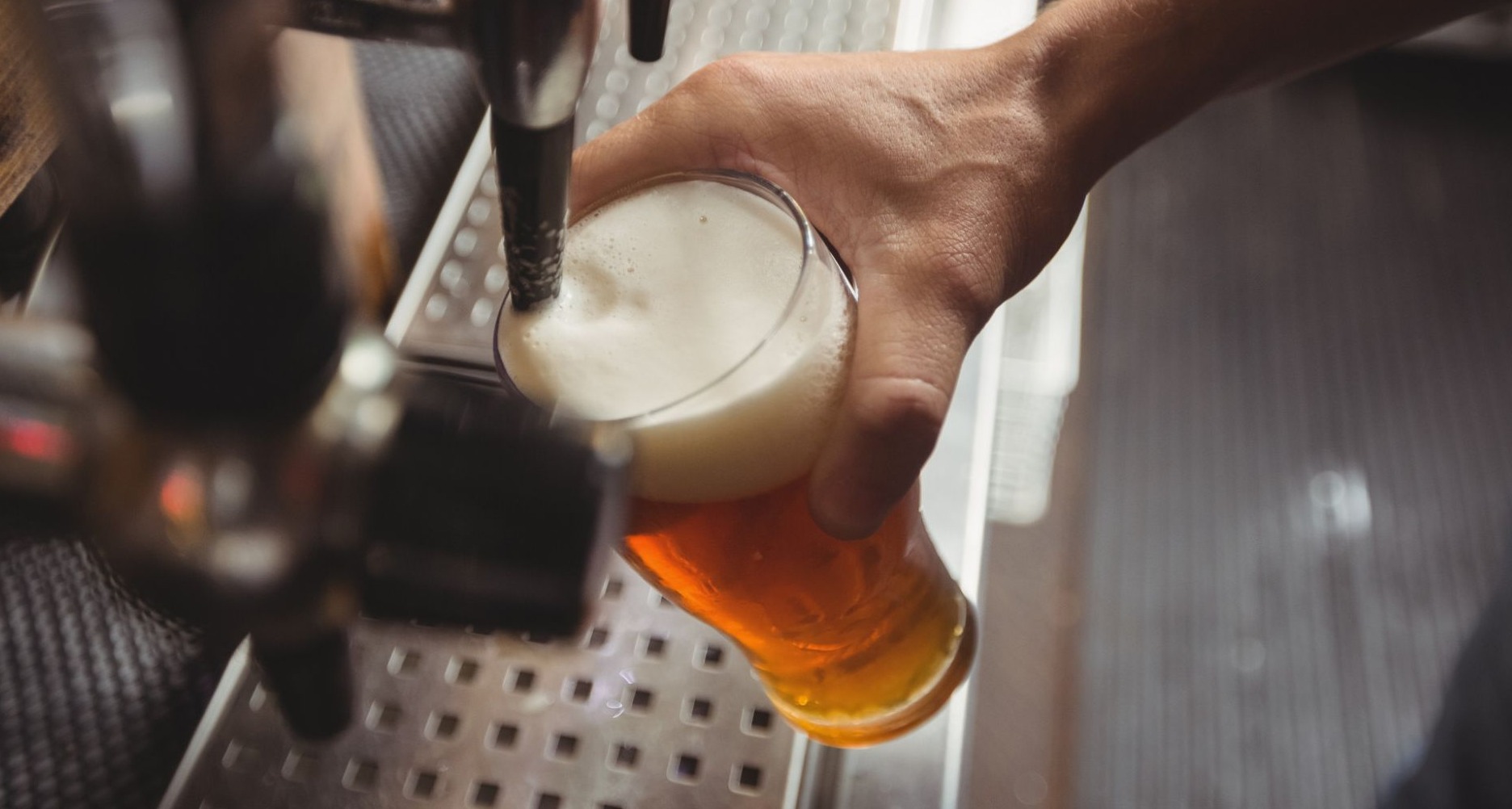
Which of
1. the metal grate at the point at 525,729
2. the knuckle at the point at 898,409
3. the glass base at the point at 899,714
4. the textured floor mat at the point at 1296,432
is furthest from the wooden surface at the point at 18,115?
the textured floor mat at the point at 1296,432

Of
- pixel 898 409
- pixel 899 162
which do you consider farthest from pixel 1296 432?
pixel 898 409

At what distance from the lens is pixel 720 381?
0.57 metres

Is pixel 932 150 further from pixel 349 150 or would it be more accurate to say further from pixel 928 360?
pixel 349 150

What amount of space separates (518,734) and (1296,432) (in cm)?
156

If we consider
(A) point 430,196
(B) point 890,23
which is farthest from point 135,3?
(B) point 890,23

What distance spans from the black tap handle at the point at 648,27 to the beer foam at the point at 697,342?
0.15 meters

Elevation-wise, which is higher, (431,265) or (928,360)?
(928,360)

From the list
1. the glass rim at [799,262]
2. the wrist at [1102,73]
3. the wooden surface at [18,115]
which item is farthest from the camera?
the wrist at [1102,73]

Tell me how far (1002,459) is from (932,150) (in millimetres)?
537

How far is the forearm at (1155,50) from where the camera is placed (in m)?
0.82

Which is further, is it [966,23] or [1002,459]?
[1002,459]

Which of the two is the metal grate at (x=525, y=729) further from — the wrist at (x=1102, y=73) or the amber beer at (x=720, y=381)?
the wrist at (x=1102, y=73)

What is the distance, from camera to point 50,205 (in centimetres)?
63

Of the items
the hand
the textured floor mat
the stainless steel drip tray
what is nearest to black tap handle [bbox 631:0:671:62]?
the hand
